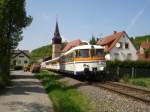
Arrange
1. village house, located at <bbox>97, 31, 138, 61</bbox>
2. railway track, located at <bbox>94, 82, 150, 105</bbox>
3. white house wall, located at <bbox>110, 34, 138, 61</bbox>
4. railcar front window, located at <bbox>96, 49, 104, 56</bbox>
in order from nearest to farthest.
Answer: railway track, located at <bbox>94, 82, 150, 105</bbox>, railcar front window, located at <bbox>96, 49, 104, 56</bbox>, village house, located at <bbox>97, 31, 138, 61</bbox>, white house wall, located at <bbox>110, 34, 138, 61</bbox>

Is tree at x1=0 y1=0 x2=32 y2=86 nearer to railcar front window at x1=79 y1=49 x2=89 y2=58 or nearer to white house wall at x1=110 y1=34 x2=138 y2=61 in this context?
railcar front window at x1=79 y1=49 x2=89 y2=58

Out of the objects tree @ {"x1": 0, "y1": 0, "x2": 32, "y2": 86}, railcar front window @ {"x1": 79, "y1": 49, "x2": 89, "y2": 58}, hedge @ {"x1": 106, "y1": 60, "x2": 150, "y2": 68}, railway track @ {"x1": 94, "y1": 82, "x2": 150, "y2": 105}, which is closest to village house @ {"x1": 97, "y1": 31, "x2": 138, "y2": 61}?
hedge @ {"x1": 106, "y1": 60, "x2": 150, "y2": 68}

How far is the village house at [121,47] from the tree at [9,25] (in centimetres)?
3604

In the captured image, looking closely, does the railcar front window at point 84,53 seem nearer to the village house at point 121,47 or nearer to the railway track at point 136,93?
the railway track at point 136,93

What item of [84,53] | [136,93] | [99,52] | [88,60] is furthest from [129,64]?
[136,93]

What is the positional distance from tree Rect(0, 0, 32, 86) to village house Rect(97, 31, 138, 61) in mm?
36036

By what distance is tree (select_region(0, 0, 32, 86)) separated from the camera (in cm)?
2896

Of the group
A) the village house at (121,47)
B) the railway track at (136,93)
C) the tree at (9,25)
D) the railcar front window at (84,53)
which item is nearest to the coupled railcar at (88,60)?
the railcar front window at (84,53)

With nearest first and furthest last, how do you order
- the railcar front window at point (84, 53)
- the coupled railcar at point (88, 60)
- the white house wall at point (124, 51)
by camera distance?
the coupled railcar at point (88, 60)
the railcar front window at point (84, 53)
the white house wall at point (124, 51)

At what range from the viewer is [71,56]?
1305 inches

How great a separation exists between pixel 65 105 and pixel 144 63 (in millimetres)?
31130

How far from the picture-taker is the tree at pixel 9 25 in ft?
95.0

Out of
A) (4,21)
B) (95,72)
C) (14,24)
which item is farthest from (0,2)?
(95,72)

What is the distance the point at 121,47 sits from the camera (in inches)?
2879
